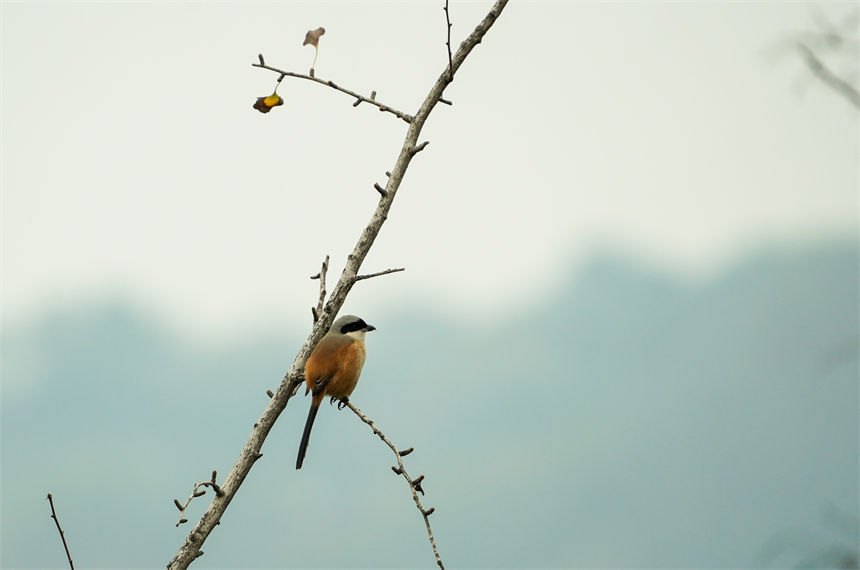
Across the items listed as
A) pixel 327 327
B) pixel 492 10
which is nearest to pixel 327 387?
pixel 327 327

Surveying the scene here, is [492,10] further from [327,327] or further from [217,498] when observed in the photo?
[217,498]

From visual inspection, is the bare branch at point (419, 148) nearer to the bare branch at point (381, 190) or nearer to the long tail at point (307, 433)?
the bare branch at point (381, 190)

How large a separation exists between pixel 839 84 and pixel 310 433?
414cm

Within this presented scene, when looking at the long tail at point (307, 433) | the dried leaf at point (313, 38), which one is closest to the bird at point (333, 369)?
the long tail at point (307, 433)

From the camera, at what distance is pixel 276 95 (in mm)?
4297

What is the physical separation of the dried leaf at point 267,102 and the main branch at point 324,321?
0.60m

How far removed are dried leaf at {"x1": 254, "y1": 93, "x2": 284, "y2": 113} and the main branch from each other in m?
0.60

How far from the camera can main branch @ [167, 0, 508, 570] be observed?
3910 millimetres

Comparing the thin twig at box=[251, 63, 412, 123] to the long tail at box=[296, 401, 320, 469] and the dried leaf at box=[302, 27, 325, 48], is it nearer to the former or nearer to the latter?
the dried leaf at box=[302, 27, 325, 48]

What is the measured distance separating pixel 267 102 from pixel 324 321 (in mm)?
1009

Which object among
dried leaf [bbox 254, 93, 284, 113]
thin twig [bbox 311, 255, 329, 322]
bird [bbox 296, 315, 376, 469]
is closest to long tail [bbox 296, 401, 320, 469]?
bird [bbox 296, 315, 376, 469]

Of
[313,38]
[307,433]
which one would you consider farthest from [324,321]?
[307,433]

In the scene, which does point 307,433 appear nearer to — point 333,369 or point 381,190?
point 333,369

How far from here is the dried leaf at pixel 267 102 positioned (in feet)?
13.9
